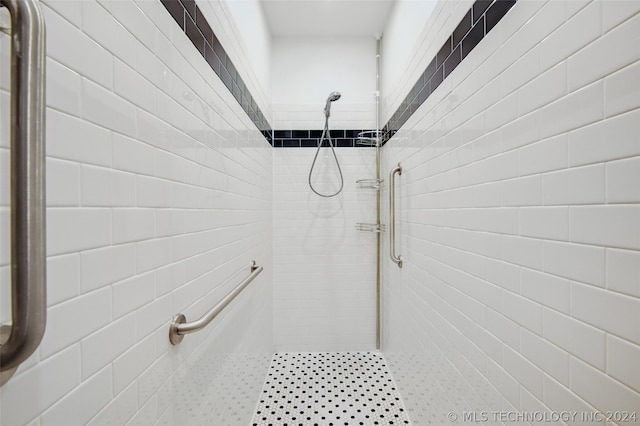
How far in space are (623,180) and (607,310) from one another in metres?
0.24

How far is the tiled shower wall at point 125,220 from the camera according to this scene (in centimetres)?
45

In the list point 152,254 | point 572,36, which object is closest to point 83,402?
point 152,254

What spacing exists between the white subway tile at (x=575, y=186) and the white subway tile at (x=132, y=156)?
95 cm

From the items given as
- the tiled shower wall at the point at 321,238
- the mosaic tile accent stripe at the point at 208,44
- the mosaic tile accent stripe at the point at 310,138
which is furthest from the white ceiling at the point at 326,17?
the mosaic tile accent stripe at the point at 208,44

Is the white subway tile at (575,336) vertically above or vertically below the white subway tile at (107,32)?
below

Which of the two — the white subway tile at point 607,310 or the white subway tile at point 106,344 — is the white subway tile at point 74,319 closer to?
the white subway tile at point 106,344

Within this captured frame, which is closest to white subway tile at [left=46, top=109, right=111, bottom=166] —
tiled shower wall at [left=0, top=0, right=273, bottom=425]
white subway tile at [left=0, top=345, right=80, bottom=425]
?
tiled shower wall at [left=0, top=0, right=273, bottom=425]

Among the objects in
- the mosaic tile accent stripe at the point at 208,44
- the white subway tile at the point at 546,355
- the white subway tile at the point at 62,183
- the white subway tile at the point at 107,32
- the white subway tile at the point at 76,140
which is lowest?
the white subway tile at the point at 546,355

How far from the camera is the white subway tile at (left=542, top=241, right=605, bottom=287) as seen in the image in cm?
54

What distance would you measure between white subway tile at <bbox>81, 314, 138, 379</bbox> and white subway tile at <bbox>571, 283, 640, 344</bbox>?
95 cm

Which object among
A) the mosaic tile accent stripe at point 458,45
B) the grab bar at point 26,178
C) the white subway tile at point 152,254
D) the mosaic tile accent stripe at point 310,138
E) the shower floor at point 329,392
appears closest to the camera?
the grab bar at point 26,178

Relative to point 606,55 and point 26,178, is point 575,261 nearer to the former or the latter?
point 606,55

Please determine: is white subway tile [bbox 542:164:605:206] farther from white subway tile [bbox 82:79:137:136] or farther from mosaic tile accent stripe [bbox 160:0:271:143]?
mosaic tile accent stripe [bbox 160:0:271:143]

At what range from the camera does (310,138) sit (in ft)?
7.84
